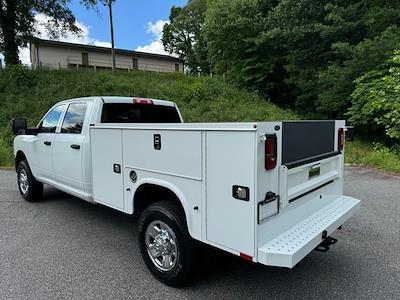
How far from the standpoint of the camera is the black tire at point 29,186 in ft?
19.0

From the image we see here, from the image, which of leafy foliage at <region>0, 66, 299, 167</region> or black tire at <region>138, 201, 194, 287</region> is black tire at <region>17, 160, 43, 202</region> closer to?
black tire at <region>138, 201, 194, 287</region>

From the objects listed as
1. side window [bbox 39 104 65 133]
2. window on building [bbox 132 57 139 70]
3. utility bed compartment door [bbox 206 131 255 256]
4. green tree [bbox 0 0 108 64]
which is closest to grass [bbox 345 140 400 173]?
utility bed compartment door [bbox 206 131 255 256]

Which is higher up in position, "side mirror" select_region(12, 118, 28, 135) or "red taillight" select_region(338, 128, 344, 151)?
"side mirror" select_region(12, 118, 28, 135)

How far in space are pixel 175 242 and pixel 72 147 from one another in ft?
7.30

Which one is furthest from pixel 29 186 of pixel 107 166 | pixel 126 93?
pixel 126 93

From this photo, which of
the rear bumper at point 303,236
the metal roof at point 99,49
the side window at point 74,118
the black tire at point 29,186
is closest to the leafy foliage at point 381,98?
the rear bumper at point 303,236

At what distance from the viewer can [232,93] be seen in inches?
763

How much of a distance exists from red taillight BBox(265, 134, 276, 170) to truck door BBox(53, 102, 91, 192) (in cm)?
265

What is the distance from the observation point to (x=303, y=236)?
256 centimetres

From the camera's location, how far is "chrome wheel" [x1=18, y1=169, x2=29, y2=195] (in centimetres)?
594

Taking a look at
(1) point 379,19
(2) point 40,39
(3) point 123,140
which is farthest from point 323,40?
(2) point 40,39

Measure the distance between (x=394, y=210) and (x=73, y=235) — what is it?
5046 mm

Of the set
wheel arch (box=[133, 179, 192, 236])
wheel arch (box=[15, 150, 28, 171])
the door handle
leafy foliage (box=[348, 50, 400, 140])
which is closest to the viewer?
wheel arch (box=[133, 179, 192, 236])

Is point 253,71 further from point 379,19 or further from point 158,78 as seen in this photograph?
point 379,19
